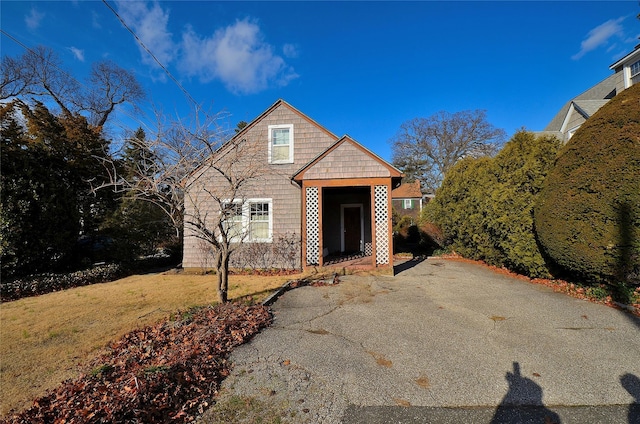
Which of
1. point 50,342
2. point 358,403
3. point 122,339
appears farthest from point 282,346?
point 50,342

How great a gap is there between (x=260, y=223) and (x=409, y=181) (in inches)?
1107

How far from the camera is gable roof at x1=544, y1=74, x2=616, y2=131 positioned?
675 inches

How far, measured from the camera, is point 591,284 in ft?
21.6

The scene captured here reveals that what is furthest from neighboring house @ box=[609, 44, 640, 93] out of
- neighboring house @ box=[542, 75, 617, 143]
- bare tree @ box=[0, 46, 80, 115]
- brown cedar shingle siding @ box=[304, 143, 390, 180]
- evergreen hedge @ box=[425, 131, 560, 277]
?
bare tree @ box=[0, 46, 80, 115]

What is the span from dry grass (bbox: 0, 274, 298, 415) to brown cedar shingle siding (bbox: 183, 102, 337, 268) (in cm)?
184

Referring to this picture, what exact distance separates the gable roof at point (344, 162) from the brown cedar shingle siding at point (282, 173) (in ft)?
Answer: 4.75

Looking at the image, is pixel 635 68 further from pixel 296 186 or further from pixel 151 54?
pixel 151 54

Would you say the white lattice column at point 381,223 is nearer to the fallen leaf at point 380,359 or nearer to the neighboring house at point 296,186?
the neighboring house at point 296,186

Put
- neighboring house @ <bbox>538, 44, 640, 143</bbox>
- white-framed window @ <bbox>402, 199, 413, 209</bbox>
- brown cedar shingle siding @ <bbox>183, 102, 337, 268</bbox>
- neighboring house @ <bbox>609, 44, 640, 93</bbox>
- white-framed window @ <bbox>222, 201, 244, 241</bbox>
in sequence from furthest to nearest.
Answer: white-framed window @ <bbox>402, 199, 413, 209</bbox> → neighboring house @ <bbox>538, 44, 640, 143</bbox> → neighboring house @ <bbox>609, 44, 640, 93</bbox> → brown cedar shingle siding @ <bbox>183, 102, 337, 268</bbox> → white-framed window @ <bbox>222, 201, 244, 241</bbox>

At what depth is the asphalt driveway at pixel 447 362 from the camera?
9.49 ft

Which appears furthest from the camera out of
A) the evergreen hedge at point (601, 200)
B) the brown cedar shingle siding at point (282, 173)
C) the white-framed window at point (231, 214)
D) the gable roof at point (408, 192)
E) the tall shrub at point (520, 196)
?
the gable roof at point (408, 192)

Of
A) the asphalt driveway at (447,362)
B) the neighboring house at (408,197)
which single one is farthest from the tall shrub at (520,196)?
the neighboring house at (408,197)

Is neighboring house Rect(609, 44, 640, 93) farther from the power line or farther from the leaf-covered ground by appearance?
the leaf-covered ground

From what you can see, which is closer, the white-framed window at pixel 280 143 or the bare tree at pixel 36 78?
the white-framed window at pixel 280 143
